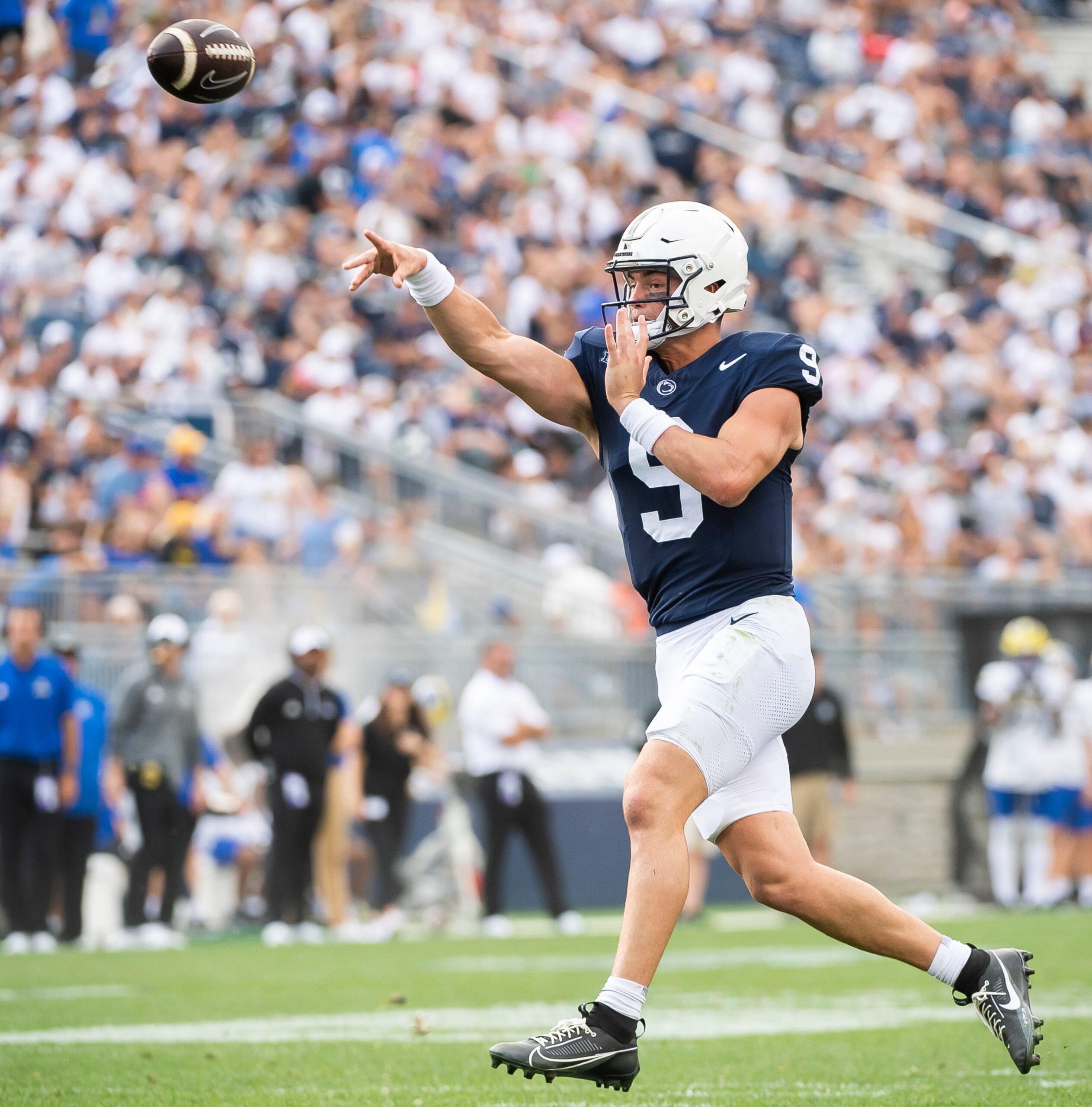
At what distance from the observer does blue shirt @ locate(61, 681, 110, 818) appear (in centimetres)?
1195

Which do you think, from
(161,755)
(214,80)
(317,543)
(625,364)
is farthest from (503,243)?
(625,364)

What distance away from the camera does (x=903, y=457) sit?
61.1 ft

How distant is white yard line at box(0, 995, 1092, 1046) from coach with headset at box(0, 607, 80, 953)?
4.86m

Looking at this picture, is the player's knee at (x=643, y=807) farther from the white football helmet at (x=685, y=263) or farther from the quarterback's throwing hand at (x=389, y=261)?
the quarterback's throwing hand at (x=389, y=261)

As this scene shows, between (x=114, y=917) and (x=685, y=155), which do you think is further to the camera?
(x=685, y=155)

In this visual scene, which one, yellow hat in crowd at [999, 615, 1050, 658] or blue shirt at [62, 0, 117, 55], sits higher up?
blue shirt at [62, 0, 117, 55]

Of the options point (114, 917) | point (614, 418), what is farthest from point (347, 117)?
point (614, 418)

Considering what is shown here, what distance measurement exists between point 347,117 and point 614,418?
623 inches

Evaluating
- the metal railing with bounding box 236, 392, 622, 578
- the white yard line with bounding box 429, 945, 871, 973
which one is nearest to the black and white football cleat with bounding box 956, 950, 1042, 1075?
the white yard line with bounding box 429, 945, 871, 973

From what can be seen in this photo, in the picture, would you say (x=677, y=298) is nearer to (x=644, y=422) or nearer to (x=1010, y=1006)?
(x=644, y=422)

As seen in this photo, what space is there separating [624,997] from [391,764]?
29.9 ft

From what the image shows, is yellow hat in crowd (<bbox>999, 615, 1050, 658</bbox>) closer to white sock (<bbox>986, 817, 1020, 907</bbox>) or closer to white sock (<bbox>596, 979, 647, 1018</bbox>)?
white sock (<bbox>986, 817, 1020, 907</bbox>)

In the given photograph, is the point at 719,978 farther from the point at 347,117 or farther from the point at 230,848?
the point at 347,117

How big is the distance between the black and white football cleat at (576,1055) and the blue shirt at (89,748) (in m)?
8.07
